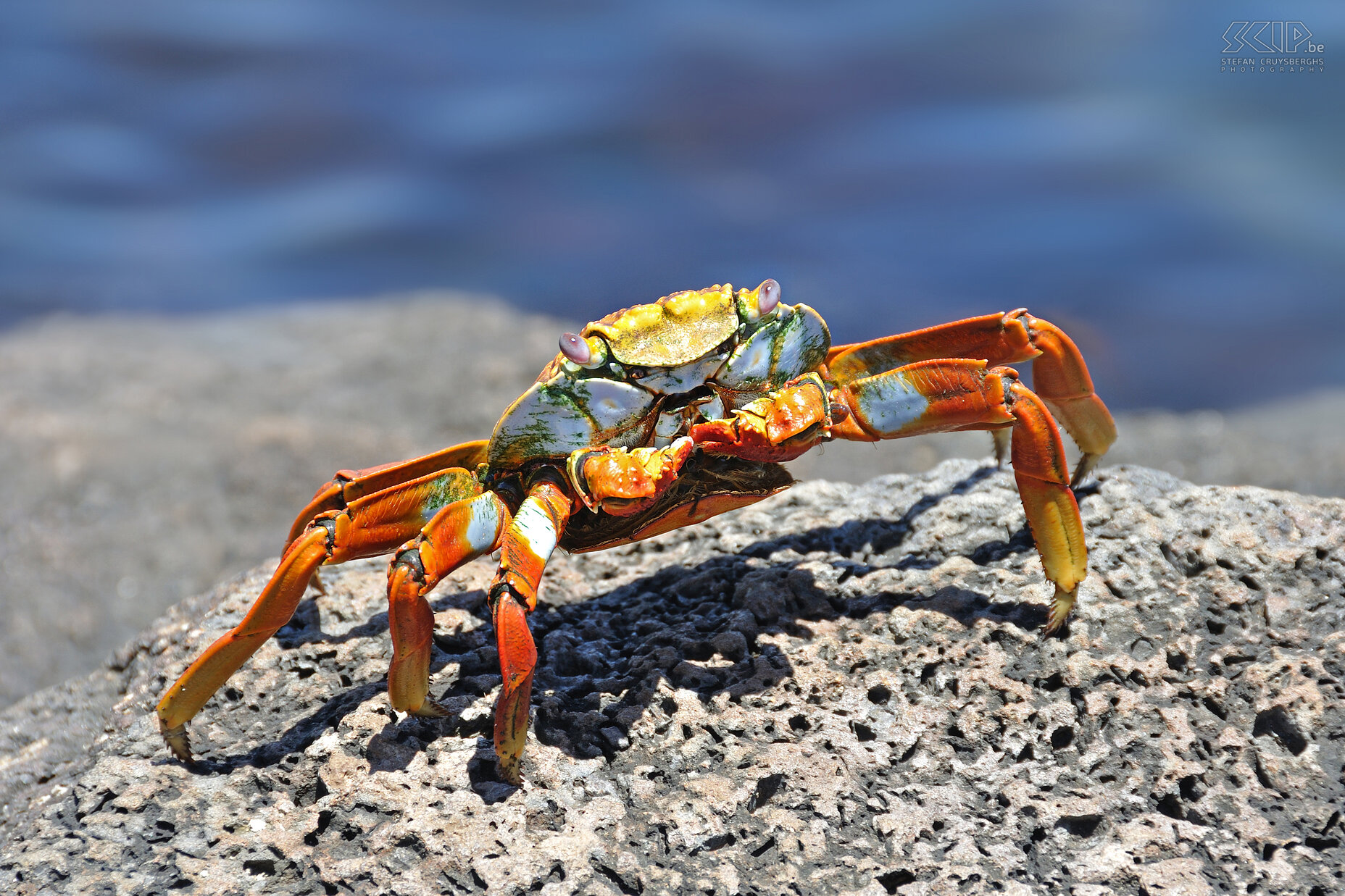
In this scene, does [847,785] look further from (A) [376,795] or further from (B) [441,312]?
(B) [441,312]

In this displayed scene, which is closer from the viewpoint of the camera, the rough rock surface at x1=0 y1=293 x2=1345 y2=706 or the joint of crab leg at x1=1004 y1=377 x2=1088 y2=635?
the joint of crab leg at x1=1004 y1=377 x2=1088 y2=635

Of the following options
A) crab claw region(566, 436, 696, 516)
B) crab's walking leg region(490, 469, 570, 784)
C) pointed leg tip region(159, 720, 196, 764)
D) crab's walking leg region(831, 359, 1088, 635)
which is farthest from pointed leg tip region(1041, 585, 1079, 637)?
pointed leg tip region(159, 720, 196, 764)

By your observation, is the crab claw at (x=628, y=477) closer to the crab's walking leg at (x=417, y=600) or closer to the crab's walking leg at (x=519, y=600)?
→ the crab's walking leg at (x=519, y=600)

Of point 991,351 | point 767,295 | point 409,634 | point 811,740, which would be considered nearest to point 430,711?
point 409,634

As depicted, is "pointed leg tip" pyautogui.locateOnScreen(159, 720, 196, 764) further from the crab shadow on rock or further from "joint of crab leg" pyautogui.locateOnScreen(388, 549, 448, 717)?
"joint of crab leg" pyautogui.locateOnScreen(388, 549, 448, 717)

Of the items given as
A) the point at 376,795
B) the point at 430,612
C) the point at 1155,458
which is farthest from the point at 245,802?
the point at 1155,458

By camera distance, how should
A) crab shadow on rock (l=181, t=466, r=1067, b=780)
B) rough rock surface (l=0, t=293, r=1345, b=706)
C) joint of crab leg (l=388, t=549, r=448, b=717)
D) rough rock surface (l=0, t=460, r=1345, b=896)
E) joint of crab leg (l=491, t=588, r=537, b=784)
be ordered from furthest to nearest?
rough rock surface (l=0, t=293, r=1345, b=706)
crab shadow on rock (l=181, t=466, r=1067, b=780)
joint of crab leg (l=388, t=549, r=448, b=717)
joint of crab leg (l=491, t=588, r=537, b=784)
rough rock surface (l=0, t=460, r=1345, b=896)

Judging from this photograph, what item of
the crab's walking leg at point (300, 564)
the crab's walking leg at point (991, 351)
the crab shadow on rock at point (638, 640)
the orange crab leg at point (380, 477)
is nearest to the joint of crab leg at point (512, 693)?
the crab shadow on rock at point (638, 640)
